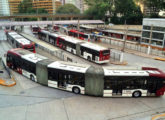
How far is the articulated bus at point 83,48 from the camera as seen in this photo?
78.1 feet

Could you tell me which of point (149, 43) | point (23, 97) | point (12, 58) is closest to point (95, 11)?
point (149, 43)

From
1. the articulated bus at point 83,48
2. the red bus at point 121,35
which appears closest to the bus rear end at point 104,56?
the articulated bus at point 83,48

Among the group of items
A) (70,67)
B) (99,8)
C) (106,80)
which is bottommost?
(106,80)

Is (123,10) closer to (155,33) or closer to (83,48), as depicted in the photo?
(155,33)

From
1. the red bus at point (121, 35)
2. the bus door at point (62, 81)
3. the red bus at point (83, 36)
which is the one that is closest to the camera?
the bus door at point (62, 81)

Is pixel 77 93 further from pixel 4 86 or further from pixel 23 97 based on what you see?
pixel 4 86

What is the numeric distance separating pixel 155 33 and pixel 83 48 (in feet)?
58.1

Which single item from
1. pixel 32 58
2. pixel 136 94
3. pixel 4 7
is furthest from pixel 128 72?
pixel 4 7

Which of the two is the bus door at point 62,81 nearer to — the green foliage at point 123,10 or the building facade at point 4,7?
the green foliage at point 123,10

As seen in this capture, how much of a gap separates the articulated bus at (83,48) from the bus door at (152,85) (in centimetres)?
1019

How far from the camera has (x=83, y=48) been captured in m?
27.1

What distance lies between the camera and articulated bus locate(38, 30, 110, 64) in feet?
78.1

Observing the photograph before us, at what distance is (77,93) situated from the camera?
1540 cm

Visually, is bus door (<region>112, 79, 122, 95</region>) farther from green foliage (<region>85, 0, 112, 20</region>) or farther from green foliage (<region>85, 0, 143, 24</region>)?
green foliage (<region>85, 0, 112, 20</region>)
